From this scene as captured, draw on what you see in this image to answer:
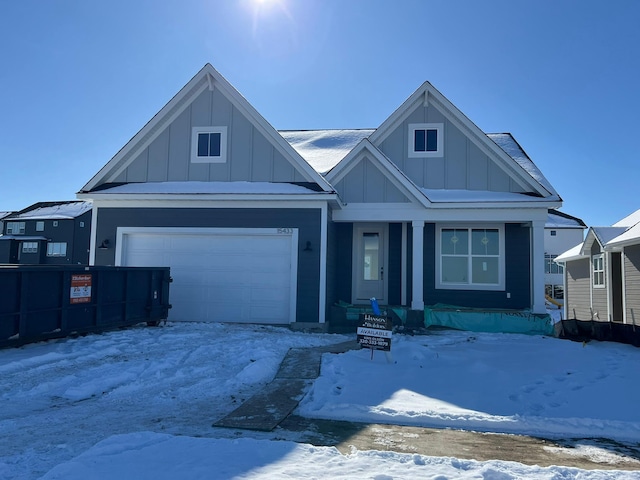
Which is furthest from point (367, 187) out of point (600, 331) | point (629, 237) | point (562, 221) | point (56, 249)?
point (56, 249)

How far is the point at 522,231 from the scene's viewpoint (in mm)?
13742

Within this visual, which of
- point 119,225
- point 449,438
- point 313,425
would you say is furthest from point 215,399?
point 119,225

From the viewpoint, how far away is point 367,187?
13.2 m

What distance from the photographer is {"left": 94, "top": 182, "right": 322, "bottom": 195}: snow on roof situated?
12102 millimetres

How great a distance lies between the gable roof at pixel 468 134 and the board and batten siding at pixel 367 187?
1326mm

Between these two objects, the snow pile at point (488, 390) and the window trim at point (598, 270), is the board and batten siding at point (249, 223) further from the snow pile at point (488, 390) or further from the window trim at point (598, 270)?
the window trim at point (598, 270)

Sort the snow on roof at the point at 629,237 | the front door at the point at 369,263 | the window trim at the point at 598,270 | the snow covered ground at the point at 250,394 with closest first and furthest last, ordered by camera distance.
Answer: the snow covered ground at the point at 250,394
the snow on roof at the point at 629,237
the front door at the point at 369,263
the window trim at the point at 598,270

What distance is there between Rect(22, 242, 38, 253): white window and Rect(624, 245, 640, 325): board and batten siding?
165 feet

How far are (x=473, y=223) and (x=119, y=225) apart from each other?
Result: 377 inches

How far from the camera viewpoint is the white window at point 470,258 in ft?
44.9

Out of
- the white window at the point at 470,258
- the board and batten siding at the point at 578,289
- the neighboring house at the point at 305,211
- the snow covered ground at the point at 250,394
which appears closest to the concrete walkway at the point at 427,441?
the snow covered ground at the point at 250,394

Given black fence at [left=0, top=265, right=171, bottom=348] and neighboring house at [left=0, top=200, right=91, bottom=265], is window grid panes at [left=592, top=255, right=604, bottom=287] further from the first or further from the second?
neighboring house at [left=0, top=200, right=91, bottom=265]

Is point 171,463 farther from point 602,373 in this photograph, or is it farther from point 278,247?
point 278,247

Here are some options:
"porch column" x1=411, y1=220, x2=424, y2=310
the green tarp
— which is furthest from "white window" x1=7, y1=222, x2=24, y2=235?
the green tarp
